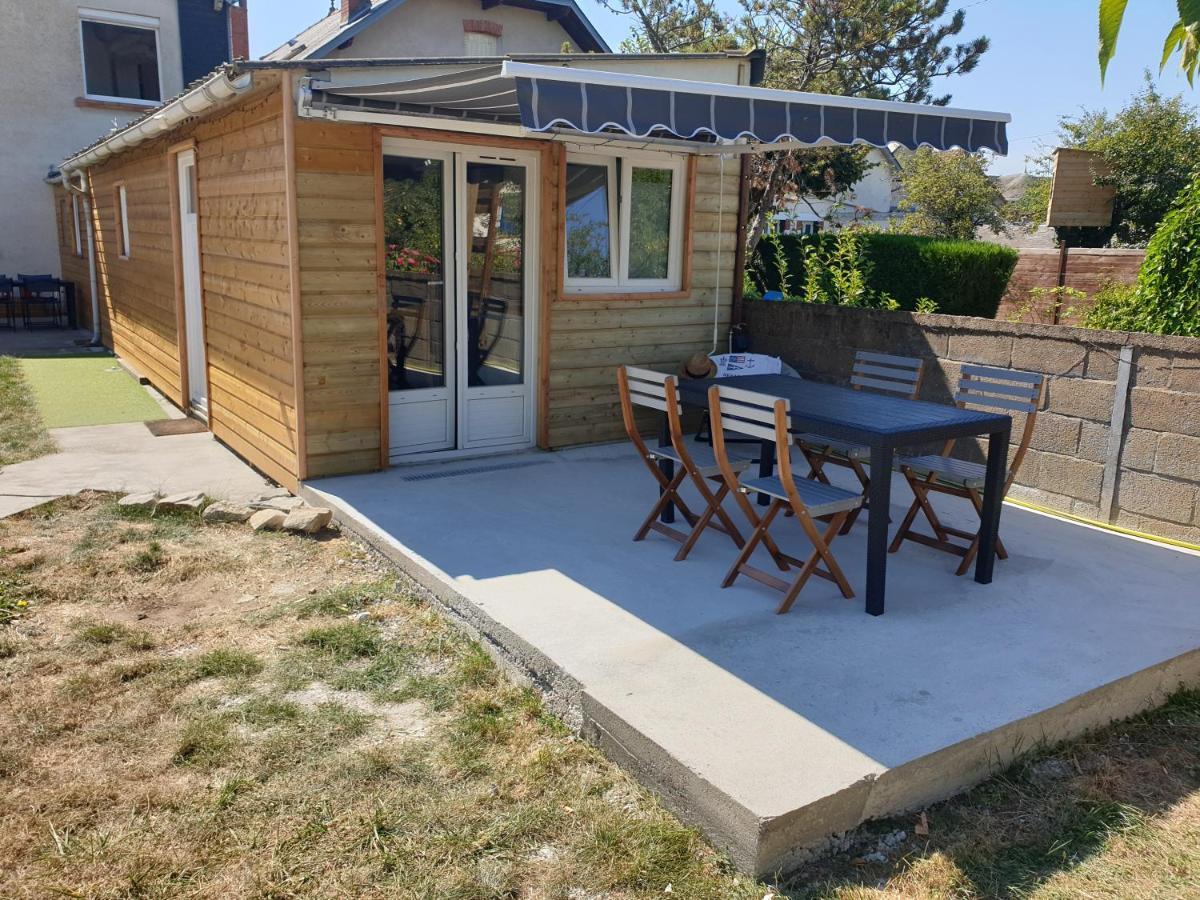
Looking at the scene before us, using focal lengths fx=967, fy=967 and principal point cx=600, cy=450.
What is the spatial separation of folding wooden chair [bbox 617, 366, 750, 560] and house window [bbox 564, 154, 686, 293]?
241 centimetres

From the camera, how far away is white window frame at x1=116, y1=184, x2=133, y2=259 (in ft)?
38.9

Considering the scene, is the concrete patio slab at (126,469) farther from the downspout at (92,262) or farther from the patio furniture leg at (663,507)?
the downspout at (92,262)

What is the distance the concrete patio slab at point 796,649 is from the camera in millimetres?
3064

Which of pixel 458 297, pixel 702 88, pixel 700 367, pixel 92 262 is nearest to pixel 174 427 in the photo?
pixel 458 297

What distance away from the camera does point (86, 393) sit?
1061 cm

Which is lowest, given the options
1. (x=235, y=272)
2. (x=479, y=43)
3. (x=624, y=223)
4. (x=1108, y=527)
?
(x=1108, y=527)

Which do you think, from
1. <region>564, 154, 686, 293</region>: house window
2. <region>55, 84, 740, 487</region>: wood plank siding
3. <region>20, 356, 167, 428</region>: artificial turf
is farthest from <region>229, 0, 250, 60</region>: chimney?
<region>564, 154, 686, 293</region>: house window

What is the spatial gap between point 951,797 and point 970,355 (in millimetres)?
4053

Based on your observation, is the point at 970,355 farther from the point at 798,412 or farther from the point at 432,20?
the point at 432,20

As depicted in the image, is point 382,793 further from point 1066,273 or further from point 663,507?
point 1066,273

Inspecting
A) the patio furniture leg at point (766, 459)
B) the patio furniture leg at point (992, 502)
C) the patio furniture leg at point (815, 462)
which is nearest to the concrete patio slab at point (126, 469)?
the patio furniture leg at point (766, 459)

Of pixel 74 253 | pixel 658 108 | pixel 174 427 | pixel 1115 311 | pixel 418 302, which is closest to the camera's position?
pixel 658 108

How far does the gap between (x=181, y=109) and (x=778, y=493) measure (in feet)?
17.9

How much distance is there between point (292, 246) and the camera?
5.97 metres
